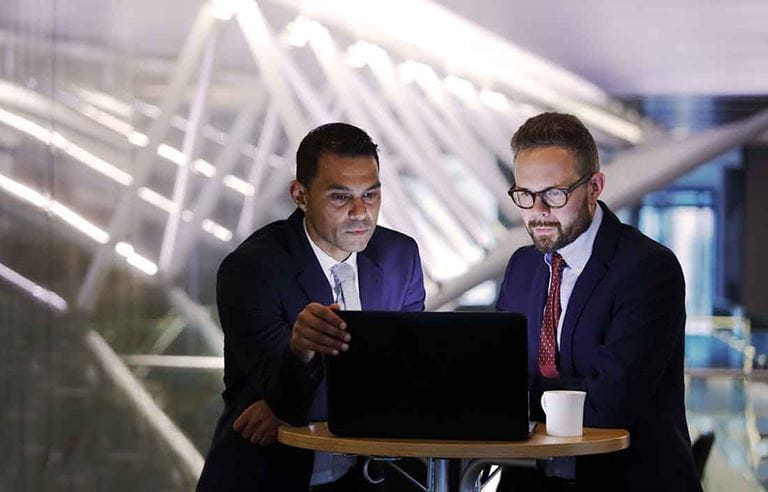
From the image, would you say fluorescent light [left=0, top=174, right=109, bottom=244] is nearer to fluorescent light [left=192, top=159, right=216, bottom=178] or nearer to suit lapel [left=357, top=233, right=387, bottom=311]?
fluorescent light [left=192, top=159, right=216, bottom=178]

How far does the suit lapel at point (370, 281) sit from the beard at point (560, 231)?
1.49 ft

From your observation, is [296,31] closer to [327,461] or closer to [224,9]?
[224,9]

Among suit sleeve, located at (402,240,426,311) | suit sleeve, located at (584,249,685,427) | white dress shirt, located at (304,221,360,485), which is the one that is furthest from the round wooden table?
suit sleeve, located at (402,240,426,311)

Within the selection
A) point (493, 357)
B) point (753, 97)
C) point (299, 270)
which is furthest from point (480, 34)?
point (493, 357)

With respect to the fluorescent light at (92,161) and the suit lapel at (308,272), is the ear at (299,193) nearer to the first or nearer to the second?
the suit lapel at (308,272)

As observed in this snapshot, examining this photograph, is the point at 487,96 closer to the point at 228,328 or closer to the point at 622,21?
the point at 622,21

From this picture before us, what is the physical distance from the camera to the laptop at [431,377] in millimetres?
2797

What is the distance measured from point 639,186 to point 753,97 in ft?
2.06

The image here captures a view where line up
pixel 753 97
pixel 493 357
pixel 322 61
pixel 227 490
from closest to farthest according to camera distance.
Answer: pixel 493 357
pixel 227 490
pixel 753 97
pixel 322 61

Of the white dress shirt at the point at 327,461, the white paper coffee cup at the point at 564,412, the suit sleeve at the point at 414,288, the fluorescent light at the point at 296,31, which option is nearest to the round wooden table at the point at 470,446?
the white paper coffee cup at the point at 564,412

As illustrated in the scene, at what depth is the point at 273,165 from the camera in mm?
6512

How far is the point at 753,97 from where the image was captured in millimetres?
6160

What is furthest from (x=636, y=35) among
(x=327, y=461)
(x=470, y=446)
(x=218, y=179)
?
(x=470, y=446)

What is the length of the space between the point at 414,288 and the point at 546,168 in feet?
1.95
